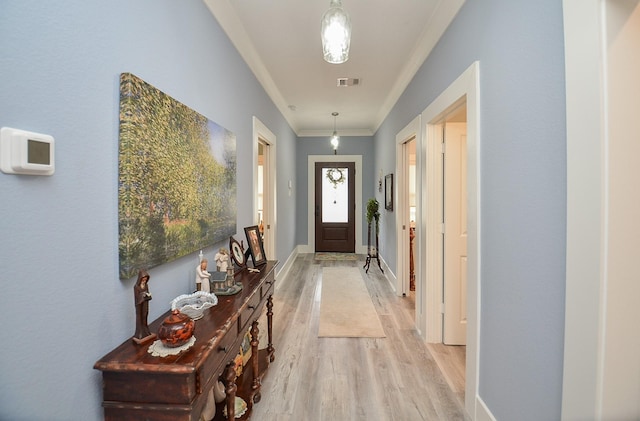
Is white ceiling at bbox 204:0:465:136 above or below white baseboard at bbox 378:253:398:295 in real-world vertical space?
above

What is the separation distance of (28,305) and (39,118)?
517 mm

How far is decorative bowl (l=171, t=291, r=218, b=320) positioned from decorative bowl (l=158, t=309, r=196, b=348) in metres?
0.23

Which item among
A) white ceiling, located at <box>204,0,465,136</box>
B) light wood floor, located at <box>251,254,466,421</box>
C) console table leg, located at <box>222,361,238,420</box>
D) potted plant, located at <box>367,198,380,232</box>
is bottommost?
light wood floor, located at <box>251,254,466,421</box>

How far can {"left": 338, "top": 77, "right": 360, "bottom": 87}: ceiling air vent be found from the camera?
3.86 m

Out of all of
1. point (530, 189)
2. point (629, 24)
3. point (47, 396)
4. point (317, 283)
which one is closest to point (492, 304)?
point (530, 189)

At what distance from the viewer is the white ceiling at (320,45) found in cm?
237

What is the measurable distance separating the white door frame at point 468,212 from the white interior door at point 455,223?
6 centimetres

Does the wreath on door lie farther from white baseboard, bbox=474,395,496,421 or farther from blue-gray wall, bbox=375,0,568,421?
white baseboard, bbox=474,395,496,421

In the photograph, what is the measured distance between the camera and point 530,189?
53.8 inches

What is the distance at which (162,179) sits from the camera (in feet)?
4.78

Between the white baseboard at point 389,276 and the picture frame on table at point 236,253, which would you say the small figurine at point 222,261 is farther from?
the white baseboard at point 389,276

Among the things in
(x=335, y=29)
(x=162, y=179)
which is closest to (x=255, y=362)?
(x=162, y=179)

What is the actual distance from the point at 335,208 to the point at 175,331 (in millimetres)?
6267

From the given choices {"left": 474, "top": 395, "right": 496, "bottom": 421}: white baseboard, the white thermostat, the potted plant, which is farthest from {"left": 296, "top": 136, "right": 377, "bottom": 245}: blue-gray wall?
the white thermostat
